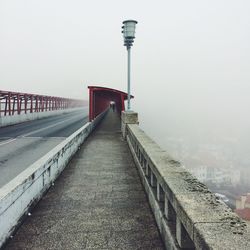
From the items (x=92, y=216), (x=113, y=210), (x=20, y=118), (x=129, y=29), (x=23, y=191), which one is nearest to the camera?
(x=23, y=191)

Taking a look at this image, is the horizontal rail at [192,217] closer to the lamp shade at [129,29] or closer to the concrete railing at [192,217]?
the concrete railing at [192,217]

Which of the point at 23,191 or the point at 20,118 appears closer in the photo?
the point at 23,191

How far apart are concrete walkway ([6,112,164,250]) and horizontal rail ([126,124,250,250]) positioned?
1.36 feet

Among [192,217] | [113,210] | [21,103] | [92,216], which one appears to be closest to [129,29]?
[113,210]

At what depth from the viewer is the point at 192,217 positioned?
244 centimetres

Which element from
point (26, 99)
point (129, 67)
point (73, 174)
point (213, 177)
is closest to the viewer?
point (73, 174)

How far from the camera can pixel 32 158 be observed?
9109 mm

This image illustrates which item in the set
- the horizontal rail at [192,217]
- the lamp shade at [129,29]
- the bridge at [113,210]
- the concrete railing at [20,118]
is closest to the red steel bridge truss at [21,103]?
the concrete railing at [20,118]

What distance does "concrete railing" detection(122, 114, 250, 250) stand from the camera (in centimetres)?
209

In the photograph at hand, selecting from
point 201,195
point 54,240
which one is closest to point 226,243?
point 201,195

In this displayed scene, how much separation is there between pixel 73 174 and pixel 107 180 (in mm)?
1070

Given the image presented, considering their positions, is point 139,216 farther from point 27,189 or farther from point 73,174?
point 73,174

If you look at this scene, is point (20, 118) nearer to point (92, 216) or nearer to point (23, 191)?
point (23, 191)

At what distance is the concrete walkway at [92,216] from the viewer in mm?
3641
